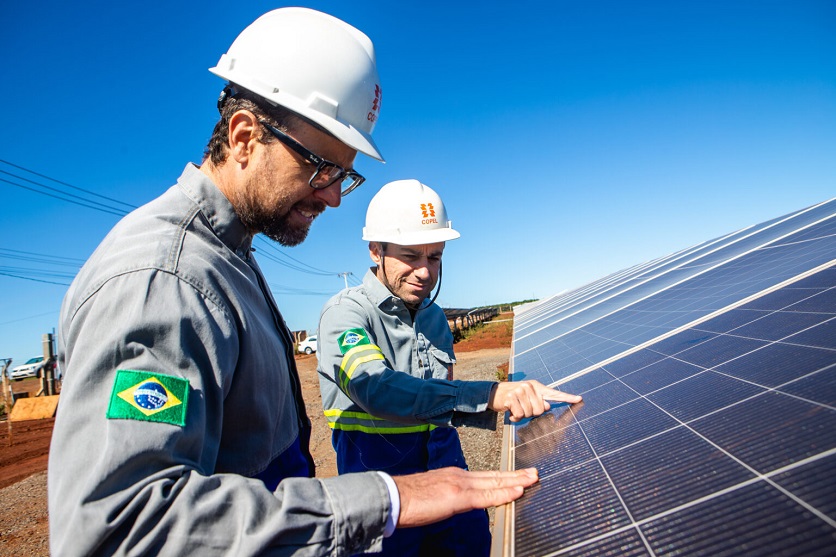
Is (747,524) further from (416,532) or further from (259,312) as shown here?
(416,532)

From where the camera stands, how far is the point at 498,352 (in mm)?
22719

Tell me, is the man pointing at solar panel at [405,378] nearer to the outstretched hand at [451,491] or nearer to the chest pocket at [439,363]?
the chest pocket at [439,363]

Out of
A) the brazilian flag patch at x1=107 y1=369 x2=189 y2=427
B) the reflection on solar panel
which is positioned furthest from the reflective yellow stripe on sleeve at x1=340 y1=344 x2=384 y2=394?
the brazilian flag patch at x1=107 y1=369 x2=189 y2=427

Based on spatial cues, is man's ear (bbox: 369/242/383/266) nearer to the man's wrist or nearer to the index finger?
the index finger

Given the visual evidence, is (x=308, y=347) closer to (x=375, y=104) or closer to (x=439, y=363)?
(x=439, y=363)

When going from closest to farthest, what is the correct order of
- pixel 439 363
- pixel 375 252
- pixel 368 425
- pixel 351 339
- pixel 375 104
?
pixel 375 104 < pixel 351 339 < pixel 368 425 < pixel 439 363 < pixel 375 252

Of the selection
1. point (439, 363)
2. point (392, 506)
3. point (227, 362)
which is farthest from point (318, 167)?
point (439, 363)

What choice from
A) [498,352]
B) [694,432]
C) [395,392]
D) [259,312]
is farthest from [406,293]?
[498,352]

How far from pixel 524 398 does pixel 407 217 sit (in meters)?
1.85

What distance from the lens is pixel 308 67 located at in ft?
6.71

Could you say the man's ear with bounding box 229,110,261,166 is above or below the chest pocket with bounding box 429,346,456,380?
above

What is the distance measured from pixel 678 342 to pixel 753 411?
4.86 ft

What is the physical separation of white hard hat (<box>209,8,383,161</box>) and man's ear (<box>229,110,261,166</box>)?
138 millimetres

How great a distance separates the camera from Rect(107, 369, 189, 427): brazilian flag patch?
1.05 m
